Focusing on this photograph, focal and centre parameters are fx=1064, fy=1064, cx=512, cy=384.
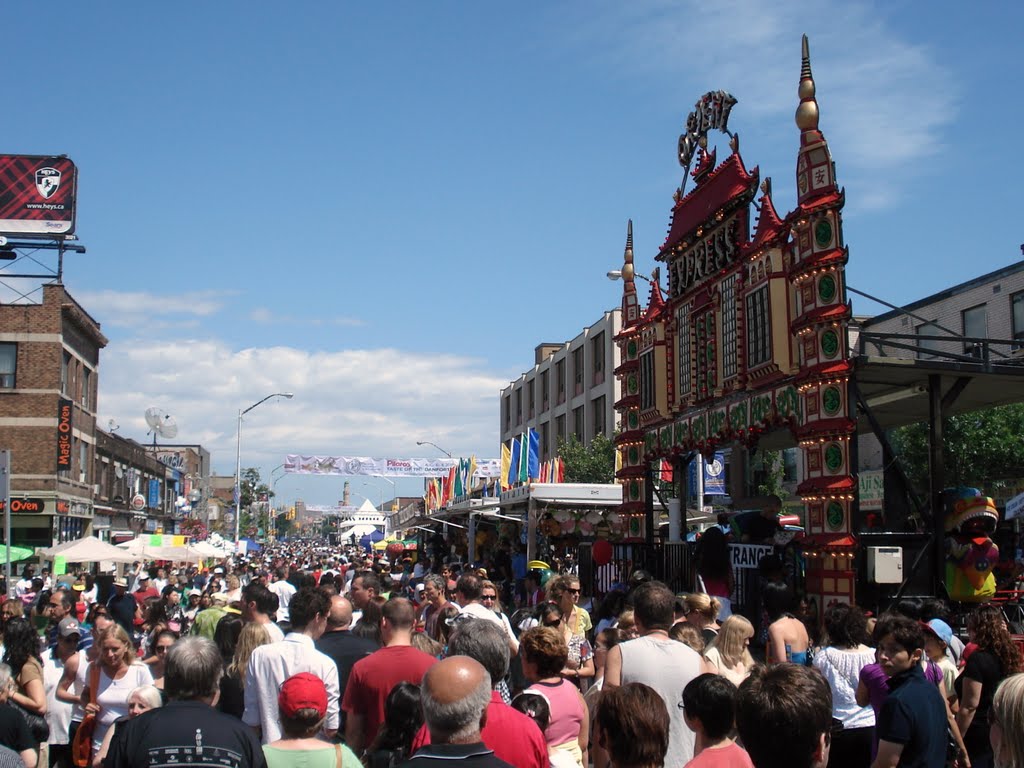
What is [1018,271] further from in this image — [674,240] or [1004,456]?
[674,240]

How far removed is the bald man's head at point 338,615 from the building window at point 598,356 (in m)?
45.5

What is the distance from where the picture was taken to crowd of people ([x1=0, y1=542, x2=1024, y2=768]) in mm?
3957

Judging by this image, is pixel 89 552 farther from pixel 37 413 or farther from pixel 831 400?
Answer: pixel 831 400

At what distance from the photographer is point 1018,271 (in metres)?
31.2

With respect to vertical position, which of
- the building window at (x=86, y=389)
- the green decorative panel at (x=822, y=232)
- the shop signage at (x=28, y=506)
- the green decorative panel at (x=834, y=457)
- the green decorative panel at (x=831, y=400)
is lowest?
the shop signage at (x=28, y=506)

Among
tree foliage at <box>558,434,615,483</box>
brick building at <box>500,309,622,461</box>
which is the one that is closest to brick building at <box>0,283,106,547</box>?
tree foliage at <box>558,434,615,483</box>

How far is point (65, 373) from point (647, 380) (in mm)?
25636

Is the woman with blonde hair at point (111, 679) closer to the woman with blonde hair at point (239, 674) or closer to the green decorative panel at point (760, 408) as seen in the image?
the woman with blonde hair at point (239, 674)

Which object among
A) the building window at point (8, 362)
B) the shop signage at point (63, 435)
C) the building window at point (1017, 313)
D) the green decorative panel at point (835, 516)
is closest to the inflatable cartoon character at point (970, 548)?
the green decorative panel at point (835, 516)

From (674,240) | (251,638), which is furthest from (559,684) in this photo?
(674,240)

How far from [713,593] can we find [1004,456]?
773 inches

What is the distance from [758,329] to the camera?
16.3 metres

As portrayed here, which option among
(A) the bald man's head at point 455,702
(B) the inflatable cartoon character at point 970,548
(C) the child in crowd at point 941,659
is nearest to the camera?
(A) the bald man's head at point 455,702

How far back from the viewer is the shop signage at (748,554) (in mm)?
14759
